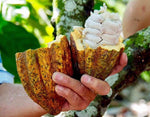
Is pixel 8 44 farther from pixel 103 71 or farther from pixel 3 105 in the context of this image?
pixel 103 71

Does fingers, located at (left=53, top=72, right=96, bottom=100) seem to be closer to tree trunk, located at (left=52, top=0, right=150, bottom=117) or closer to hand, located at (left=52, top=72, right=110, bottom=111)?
hand, located at (left=52, top=72, right=110, bottom=111)

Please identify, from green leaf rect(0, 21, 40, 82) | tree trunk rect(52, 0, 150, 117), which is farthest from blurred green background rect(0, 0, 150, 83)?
→ tree trunk rect(52, 0, 150, 117)

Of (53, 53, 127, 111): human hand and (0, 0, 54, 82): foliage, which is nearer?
(53, 53, 127, 111): human hand

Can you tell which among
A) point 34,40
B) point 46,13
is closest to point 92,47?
point 34,40

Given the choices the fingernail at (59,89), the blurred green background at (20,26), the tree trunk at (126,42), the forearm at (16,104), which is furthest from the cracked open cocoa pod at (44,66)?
the blurred green background at (20,26)

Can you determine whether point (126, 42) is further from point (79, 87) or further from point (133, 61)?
point (79, 87)

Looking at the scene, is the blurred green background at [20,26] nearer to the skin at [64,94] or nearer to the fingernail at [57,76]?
the skin at [64,94]
